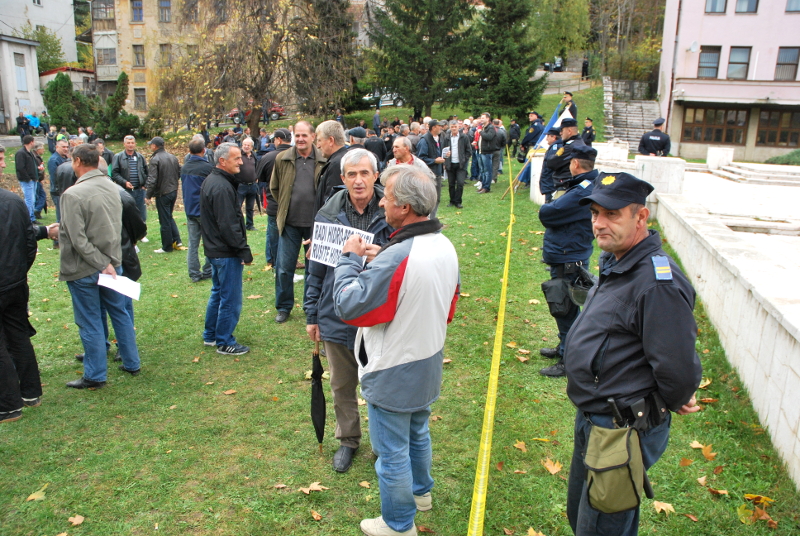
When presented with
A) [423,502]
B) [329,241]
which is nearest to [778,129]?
[329,241]

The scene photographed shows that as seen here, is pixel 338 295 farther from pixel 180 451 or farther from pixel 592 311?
pixel 180 451

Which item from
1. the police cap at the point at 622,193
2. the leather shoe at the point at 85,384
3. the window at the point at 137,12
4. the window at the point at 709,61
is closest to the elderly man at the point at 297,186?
the leather shoe at the point at 85,384

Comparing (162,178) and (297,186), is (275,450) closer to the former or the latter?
(297,186)

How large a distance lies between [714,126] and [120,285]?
39206 millimetres

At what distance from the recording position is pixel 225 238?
19.5ft

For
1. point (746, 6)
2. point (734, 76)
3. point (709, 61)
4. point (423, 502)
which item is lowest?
point (423, 502)

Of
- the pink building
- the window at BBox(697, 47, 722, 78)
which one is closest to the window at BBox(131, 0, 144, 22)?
the pink building

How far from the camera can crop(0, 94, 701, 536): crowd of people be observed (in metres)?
2.44

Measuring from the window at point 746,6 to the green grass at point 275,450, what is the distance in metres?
35.9

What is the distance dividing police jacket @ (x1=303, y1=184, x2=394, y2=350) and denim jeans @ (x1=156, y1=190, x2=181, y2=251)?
25.4 feet

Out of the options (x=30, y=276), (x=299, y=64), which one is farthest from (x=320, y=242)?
(x=299, y=64)

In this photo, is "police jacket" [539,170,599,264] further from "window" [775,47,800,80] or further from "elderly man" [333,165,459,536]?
"window" [775,47,800,80]

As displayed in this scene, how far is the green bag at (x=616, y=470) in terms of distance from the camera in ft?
7.76

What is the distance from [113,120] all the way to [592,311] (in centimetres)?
4479
